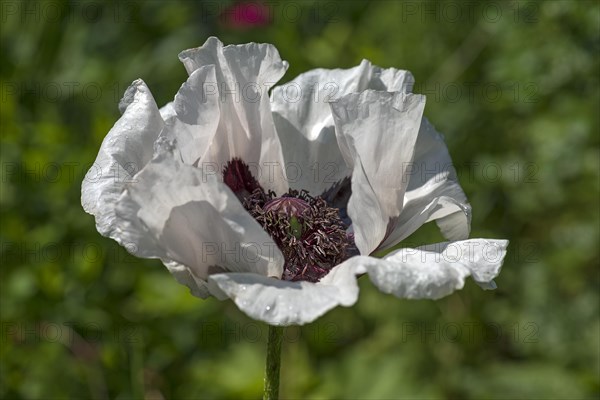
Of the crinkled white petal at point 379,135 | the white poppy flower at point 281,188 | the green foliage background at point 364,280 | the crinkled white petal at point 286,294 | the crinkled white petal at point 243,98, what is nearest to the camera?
the crinkled white petal at point 286,294

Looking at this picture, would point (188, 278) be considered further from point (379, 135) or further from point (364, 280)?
point (364, 280)

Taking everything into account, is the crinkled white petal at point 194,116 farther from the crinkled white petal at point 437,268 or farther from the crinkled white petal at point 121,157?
the crinkled white petal at point 437,268

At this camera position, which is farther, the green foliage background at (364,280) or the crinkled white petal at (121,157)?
the green foliage background at (364,280)

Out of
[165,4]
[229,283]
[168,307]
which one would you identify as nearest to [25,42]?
[165,4]

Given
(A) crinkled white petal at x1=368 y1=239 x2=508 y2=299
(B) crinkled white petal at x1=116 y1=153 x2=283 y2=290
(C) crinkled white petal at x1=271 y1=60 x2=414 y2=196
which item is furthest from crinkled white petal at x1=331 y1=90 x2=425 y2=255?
(C) crinkled white petal at x1=271 y1=60 x2=414 y2=196

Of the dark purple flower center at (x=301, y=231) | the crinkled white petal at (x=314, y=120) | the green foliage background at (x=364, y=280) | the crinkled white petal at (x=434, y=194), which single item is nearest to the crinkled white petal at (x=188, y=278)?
the dark purple flower center at (x=301, y=231)

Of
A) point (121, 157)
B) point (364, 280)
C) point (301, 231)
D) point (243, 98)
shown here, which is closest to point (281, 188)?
point (301, 231)

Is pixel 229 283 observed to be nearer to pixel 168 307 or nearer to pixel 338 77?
pixel 338 77
